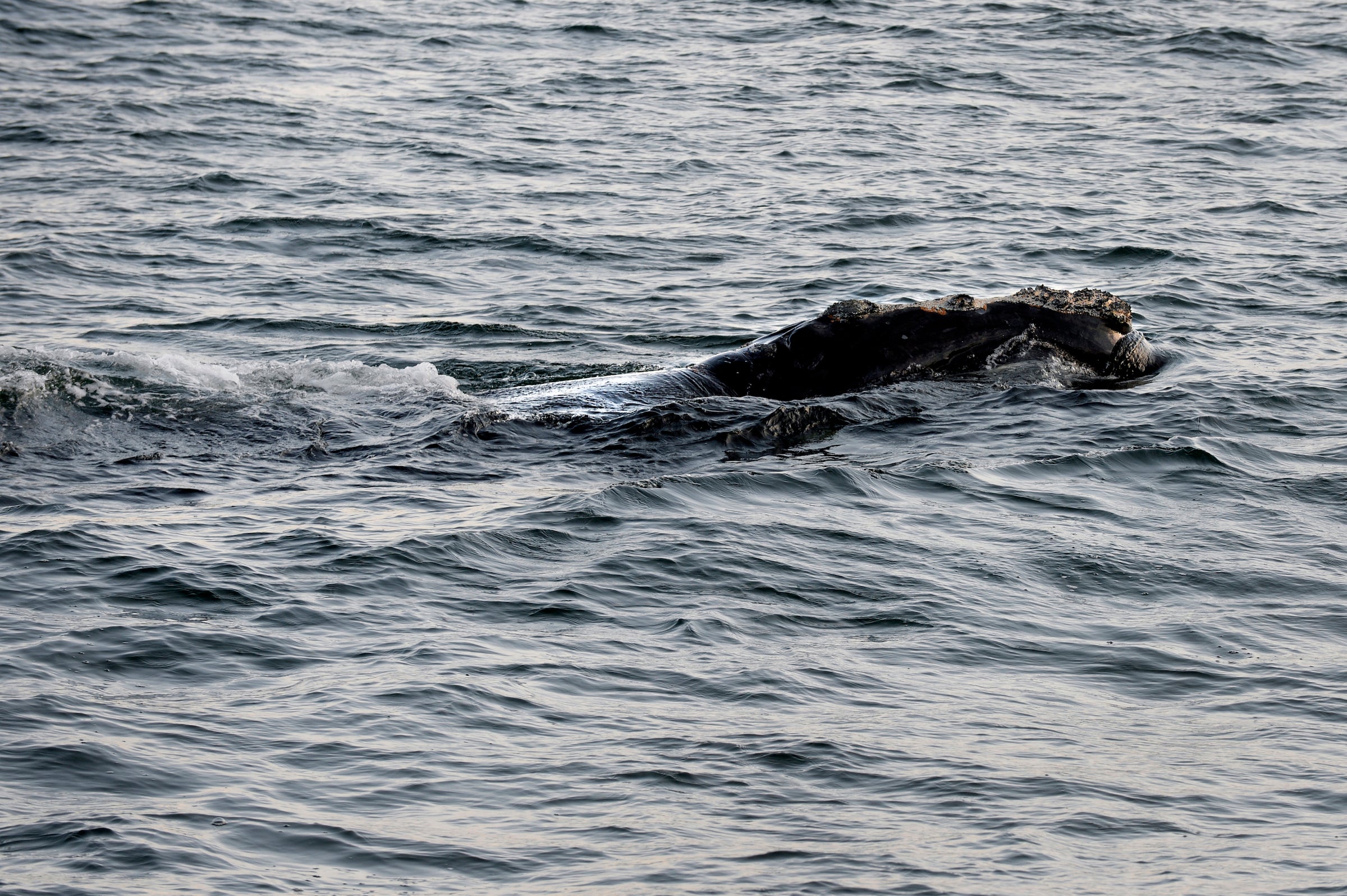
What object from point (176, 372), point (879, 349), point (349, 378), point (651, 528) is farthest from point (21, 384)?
point (879, 349)

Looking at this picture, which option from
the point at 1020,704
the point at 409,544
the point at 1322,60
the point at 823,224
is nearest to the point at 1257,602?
the point at 1020,704

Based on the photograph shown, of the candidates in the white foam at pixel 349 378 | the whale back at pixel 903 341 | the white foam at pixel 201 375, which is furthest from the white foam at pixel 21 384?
the whale back at pixel 903 341

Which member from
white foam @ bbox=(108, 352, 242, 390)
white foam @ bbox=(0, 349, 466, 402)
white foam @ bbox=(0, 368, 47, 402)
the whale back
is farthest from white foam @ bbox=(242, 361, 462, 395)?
the whale back

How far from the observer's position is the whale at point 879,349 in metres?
11.9

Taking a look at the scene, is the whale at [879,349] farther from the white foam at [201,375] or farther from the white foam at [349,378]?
the white foam at [201,375]

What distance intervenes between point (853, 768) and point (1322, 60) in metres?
23.5

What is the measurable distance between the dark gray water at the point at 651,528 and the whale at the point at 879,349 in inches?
10.7

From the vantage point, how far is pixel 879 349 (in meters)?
12.0

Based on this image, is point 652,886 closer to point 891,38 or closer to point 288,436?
point 288,436

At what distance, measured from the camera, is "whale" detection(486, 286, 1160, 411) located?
468 inches

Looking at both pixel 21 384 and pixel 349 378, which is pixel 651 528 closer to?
pixel 349 378

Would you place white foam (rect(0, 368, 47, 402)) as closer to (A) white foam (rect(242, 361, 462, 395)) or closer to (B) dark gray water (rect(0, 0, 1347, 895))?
(B) dark gray water (rect(0, 0, 1347, 895))

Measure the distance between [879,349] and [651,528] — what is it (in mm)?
3443

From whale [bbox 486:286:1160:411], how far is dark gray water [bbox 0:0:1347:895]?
0.27 metres
